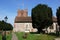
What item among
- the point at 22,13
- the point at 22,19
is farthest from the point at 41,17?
the point at 22,13

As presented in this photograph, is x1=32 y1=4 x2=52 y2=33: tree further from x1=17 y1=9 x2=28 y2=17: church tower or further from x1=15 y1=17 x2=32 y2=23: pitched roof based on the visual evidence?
x1=17 y1=9 x2=28 y2=17: church tower

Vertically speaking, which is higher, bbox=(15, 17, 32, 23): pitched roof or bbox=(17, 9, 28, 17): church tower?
bbox=(17, 9, 28, 17): church tower

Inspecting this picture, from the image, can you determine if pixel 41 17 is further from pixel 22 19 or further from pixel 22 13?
pixel 22 13

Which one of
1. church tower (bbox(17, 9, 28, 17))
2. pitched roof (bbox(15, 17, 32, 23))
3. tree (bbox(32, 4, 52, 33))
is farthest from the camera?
church tower (bbox(17, 9, 28, 17))

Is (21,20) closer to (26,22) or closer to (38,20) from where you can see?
(26,22)

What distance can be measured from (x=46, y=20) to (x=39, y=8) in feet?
16.7

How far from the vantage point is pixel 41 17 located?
61906 millimetres

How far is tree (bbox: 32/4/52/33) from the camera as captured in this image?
61156 mm

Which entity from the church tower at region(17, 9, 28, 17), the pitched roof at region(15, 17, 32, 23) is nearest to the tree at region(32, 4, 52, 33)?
the pitched roof at region(15, 17, 32, 23)

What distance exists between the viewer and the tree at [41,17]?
6116cm

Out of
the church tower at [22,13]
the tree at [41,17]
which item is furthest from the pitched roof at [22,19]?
the tree at [41,17]

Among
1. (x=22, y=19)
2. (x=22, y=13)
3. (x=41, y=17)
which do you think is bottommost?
(x=22, y=19)

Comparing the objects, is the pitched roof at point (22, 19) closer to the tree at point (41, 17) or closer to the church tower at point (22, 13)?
the church tower at point (22, 13)

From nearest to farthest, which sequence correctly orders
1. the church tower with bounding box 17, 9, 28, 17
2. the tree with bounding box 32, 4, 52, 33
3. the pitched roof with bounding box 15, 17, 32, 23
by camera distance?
the tree with bounding box 32, 4, 52, 33
the pitched roof with bounding box 15, 17, 32, 23
the church tower with bounding box 17, 9, 28, 17
